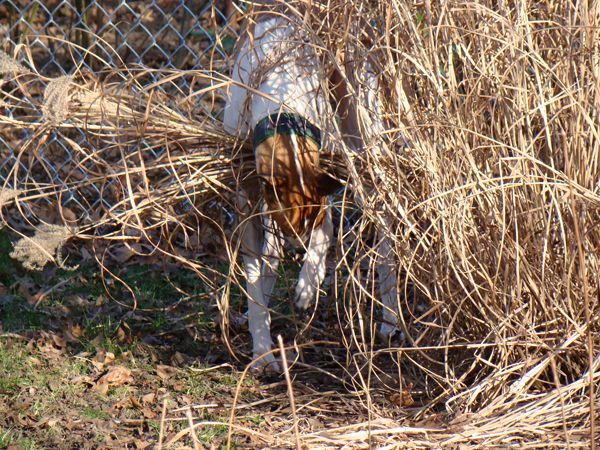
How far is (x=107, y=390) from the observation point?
12.1 ft

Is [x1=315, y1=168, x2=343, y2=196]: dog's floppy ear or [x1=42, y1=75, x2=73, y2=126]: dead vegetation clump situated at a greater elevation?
[x1=42, y1=75, x2=73, y2=126]: dead vegetation clump

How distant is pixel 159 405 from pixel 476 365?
124cm

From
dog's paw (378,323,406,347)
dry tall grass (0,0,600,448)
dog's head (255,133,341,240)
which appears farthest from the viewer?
dog's paw (378,323,406,347)

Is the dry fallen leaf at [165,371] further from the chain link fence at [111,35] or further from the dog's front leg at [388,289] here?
A: the chain link fence at [111,35]

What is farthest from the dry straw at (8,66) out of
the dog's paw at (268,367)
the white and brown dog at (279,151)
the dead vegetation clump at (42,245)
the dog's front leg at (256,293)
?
the dog's paw at (268,367)

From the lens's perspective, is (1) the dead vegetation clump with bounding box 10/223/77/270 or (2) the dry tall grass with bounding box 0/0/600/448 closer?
(2) the dry tall grass with bounding box 0/0/600/448

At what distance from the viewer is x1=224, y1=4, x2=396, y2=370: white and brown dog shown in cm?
320

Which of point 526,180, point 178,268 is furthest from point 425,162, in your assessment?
point 178,268

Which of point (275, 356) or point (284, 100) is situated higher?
point (284, 100)

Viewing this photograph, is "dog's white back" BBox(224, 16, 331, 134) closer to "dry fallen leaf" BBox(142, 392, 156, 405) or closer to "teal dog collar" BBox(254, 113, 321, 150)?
"teal dog collar" BBox(254, 113, 321, 150)

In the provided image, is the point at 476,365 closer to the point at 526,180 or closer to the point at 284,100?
the point at 526,180

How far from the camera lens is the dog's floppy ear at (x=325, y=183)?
330cm

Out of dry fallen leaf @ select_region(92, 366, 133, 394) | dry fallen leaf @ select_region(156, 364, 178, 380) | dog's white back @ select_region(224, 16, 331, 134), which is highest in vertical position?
dog's white back @ select_region(224, 16, 331, 134)

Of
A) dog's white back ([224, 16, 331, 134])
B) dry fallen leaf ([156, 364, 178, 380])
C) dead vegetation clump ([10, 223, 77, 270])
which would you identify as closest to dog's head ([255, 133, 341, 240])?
dog's white back ([224, 16, 331, 134])
